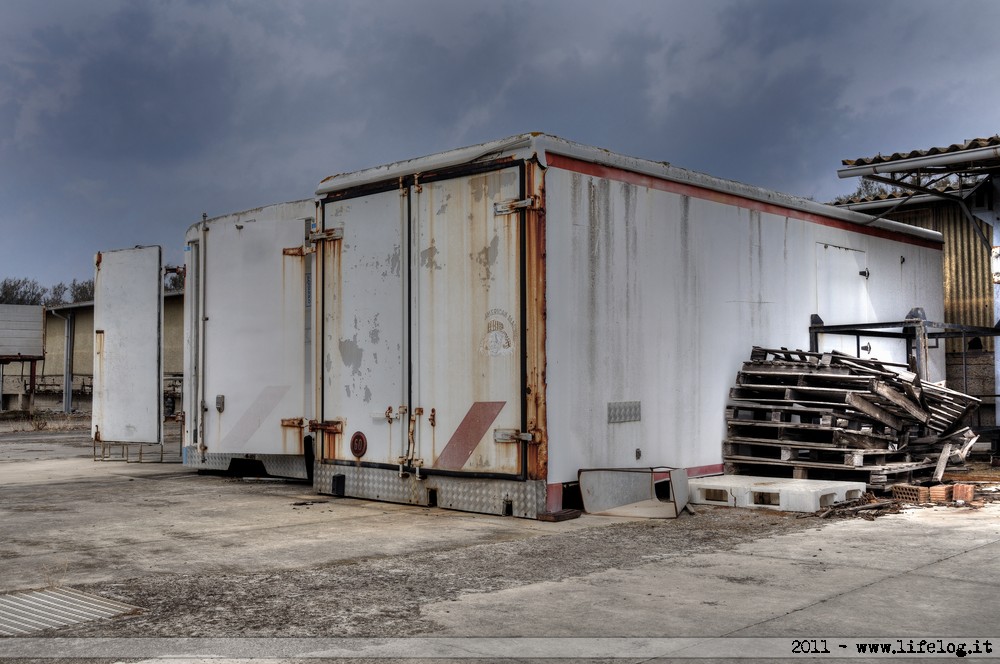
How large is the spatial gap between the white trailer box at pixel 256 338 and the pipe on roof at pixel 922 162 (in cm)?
716

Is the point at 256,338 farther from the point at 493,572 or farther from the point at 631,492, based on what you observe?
the point at 493,572

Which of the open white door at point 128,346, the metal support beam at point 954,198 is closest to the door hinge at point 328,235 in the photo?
the open white door at point 128,346

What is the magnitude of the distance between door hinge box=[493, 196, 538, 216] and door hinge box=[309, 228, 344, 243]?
2223mm

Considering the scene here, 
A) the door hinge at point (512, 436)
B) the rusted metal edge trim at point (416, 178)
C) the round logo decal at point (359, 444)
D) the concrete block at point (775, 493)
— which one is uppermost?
the rusted metal edge trim at point (416, 178)

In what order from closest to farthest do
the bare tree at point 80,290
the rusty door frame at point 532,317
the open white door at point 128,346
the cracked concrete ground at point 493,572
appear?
the cracked concrete ground at point 493,572 < the rusty door frame at point 532,317 < the open white door at point 128,346 < the bare tree at point 80,290

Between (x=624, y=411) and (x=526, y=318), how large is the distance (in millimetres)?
1522

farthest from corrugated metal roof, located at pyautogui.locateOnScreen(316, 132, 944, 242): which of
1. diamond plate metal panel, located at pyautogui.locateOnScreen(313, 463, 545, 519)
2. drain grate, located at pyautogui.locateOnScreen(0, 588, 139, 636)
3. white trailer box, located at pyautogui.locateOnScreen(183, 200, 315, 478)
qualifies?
drain grate, located at pyautogui.locateOnScreen(0, 588, 139, 636)

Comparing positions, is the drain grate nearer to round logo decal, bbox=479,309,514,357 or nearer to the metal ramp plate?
round logo decal, bbox=479,309,514,357

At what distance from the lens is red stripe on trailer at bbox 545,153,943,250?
924 cm

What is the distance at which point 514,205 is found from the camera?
8922 millimetres

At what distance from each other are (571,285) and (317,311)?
10.4 ft

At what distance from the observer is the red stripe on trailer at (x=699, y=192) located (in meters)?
9.24

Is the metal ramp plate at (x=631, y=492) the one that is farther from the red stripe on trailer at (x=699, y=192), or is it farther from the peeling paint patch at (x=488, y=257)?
the red stripe on trailer at (x=699, y=192)

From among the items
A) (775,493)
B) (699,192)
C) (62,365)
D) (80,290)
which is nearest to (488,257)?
(699,192)
